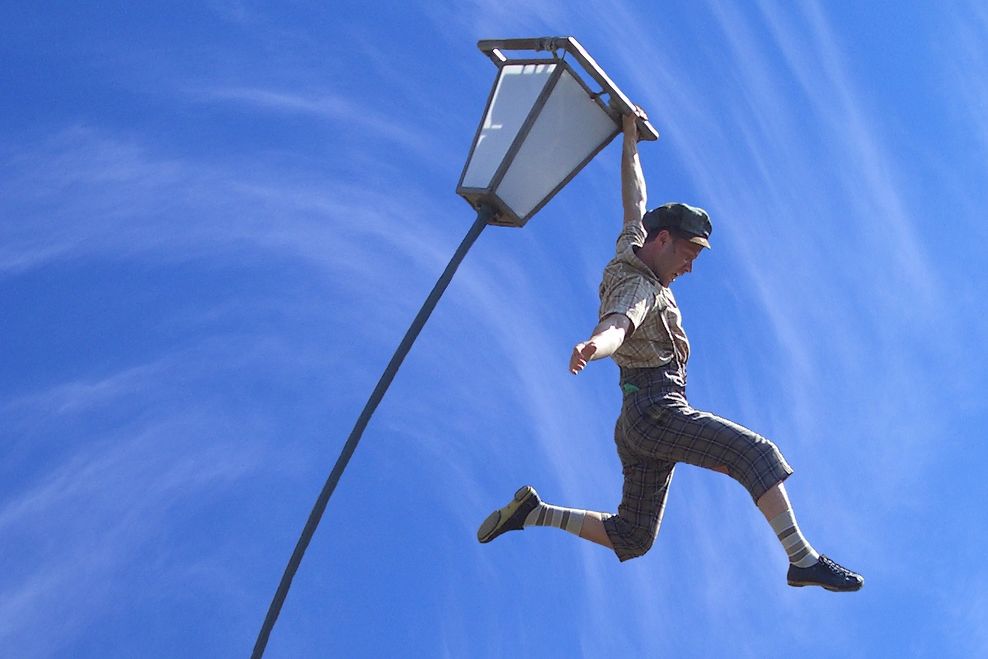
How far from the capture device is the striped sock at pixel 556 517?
785 cm

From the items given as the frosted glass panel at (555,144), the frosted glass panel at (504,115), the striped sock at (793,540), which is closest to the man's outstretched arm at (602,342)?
the frosted glass panel at (555,144)

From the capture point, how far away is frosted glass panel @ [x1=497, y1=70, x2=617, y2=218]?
22.6 ft

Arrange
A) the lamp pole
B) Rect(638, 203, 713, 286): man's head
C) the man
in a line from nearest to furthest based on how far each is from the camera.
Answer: the lamp pole
the man
Rect(638, 203, 713, 286): man's head

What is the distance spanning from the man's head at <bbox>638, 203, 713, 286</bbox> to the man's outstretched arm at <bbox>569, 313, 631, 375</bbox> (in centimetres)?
67

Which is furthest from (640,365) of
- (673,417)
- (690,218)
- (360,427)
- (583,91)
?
(360,427)

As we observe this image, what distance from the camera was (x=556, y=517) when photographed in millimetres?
7887

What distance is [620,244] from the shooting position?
7.71m

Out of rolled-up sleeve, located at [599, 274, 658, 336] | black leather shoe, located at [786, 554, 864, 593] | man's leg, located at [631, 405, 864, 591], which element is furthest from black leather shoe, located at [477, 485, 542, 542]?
black leather shoe, located at [786, 554, 864, 593]

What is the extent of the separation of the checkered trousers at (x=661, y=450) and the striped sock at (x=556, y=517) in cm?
20

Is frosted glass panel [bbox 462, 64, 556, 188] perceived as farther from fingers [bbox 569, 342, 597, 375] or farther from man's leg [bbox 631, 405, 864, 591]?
man's leg [bbox 631, 405, 864, 591]

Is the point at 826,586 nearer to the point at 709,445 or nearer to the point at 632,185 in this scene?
the point at 709,445

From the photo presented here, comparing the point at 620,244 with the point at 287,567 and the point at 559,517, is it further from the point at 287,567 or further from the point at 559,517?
the point at 287,567

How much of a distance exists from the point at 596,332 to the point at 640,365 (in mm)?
823

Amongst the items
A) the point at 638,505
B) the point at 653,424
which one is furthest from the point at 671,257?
the point at 638,505
